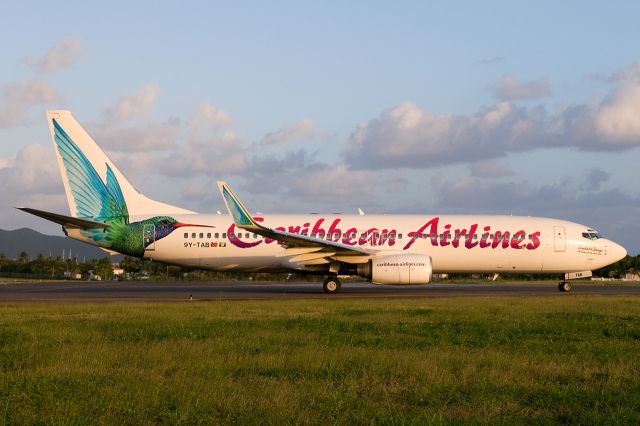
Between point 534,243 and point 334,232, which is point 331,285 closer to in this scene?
point 334,232

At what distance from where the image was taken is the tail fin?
33094mm

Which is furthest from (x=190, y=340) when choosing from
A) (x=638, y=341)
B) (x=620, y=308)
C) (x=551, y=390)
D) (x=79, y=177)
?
(x=79, y=177)

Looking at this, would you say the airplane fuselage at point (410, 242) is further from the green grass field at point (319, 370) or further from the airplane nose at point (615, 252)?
→ the green grass field at point (319, 370)

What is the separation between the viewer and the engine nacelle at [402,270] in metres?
29.7

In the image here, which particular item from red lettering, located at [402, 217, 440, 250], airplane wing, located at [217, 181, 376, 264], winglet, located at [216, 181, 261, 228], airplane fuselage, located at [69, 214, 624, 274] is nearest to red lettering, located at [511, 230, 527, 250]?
airplane fuselage, located at [69, 214, 624, 274]

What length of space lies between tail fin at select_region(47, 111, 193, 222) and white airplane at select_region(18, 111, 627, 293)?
0.04 metres

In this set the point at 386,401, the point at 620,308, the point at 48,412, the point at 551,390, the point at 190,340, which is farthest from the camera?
the point at 620,308

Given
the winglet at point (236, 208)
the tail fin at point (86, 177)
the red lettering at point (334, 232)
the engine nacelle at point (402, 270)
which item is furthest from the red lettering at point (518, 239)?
the tail fin at point (86, 177)

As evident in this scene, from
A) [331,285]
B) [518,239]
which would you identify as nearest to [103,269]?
[331,285]

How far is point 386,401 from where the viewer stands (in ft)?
26.9

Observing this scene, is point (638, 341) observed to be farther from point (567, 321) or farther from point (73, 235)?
point (73, 235)

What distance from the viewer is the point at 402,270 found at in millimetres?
29766

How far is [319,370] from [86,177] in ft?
84.1

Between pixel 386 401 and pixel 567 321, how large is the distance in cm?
1036
